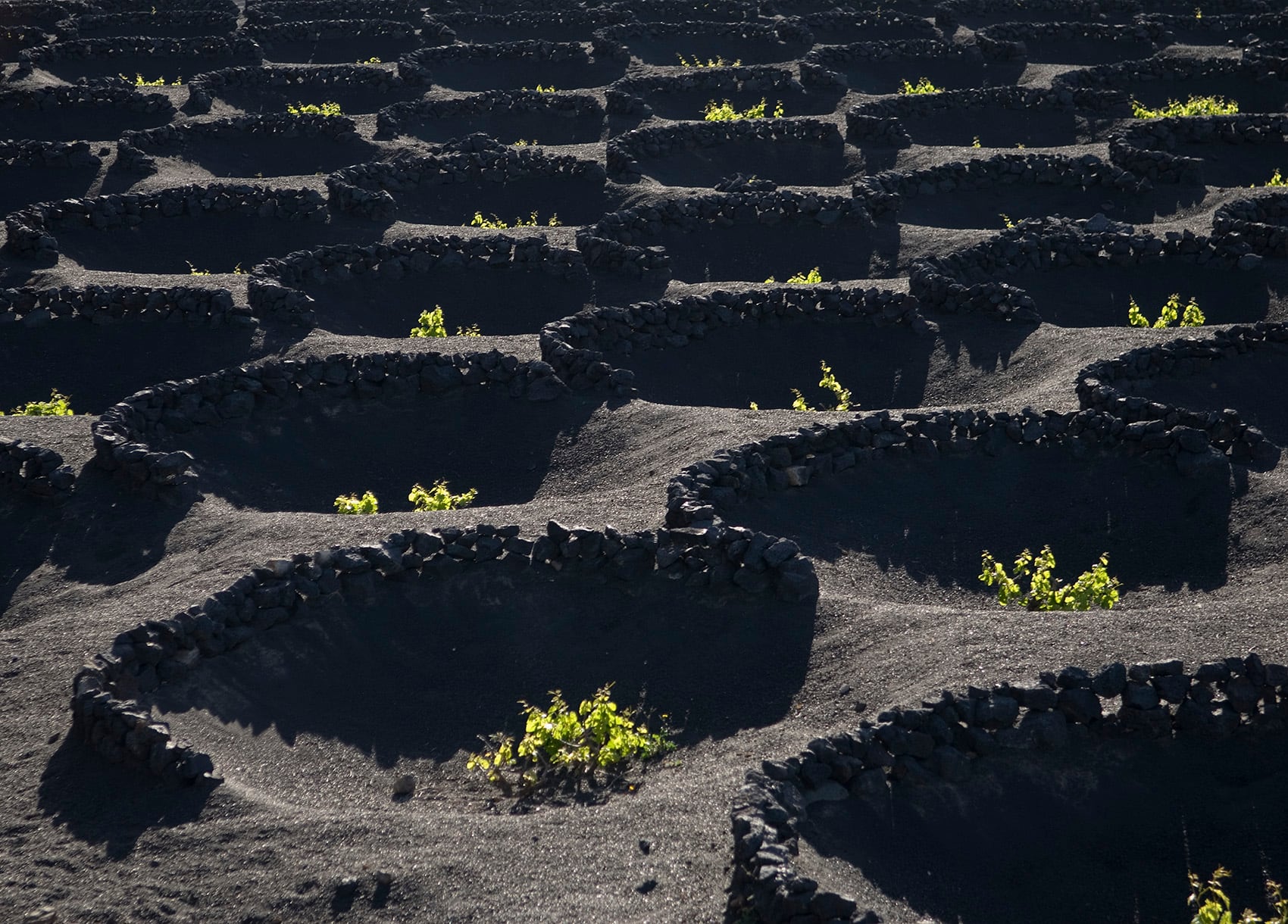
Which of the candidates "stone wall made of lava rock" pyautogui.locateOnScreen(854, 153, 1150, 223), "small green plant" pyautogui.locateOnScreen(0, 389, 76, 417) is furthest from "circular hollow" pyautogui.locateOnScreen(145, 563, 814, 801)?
"stone wall made of lava rock" pyautogui.locateOnScreen(854, 153, 1150, 223)

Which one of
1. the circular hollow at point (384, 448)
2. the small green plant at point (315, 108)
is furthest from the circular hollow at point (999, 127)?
the circular hollow at point (384, 448)

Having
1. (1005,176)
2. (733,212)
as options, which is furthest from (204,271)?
(1005,176)

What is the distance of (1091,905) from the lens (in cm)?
923

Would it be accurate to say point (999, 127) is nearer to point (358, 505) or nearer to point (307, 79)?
point (307, 79)

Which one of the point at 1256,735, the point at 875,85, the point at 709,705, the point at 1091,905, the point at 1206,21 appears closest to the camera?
the point at 1091,905

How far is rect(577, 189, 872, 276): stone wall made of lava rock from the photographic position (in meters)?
25.2

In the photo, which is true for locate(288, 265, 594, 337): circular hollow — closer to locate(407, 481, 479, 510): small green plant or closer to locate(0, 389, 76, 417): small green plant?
locate(0, 389, 76, 417): small green plant

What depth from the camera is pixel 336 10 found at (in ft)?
157

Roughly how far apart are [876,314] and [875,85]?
64.0 ft

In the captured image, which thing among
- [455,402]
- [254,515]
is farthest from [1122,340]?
[254,515]

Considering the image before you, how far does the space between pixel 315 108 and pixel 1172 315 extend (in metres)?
24.8

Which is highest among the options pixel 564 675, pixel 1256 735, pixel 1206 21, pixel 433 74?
pixel 1206 21

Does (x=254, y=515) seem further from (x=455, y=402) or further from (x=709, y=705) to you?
(x=709, y=705)

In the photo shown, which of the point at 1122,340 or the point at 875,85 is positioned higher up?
the point at 875,85
